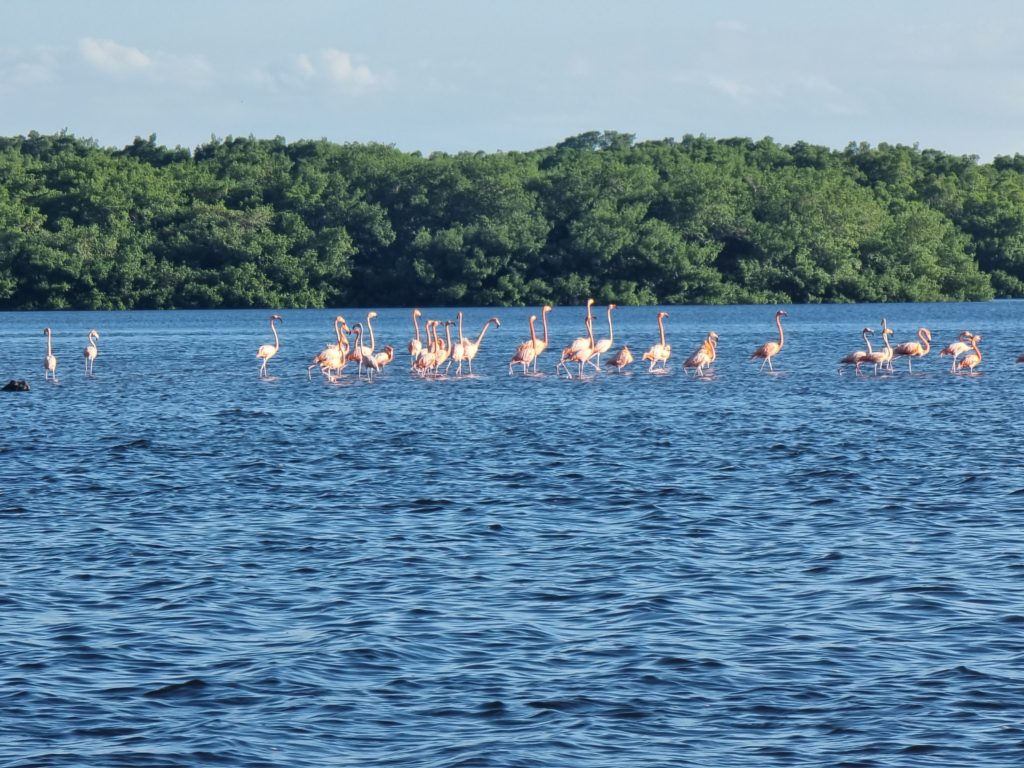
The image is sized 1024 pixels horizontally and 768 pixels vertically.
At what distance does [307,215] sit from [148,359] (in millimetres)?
50717

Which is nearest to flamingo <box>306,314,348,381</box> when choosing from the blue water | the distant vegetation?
the blue water

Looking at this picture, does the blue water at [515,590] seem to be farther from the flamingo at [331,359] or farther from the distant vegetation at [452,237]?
the distant vegetation at [452,237]

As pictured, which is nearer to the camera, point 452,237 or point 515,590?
point 515,590

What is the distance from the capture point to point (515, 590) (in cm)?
1365

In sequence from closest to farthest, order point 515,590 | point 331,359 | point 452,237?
point 515,590
point 331,359
point 452,237

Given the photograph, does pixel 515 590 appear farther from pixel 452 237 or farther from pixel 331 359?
pixel 452 237

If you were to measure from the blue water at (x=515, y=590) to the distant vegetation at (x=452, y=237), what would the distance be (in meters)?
64.0

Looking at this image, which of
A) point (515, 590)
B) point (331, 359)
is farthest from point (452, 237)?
point (515, 590)

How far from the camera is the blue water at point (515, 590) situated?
10016mm

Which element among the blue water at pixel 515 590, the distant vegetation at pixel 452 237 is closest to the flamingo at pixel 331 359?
the blue water at pixel 515 590

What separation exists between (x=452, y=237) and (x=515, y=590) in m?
78.5

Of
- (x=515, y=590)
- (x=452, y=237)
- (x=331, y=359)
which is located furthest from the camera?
(x=452, y=237)

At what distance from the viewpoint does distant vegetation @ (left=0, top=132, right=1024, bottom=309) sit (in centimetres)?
9162

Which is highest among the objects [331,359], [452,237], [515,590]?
[452,237]
